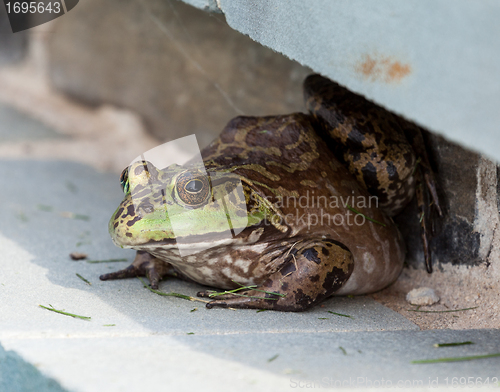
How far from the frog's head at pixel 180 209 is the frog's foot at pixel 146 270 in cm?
54

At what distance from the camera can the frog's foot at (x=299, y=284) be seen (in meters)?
2.48

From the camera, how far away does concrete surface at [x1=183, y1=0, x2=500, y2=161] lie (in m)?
1.43

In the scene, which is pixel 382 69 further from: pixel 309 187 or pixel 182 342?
pixel 182 342

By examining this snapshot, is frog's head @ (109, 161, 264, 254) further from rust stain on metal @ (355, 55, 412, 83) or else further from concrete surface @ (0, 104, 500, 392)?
rust stain on metal @ (355, 55, 412, 83)

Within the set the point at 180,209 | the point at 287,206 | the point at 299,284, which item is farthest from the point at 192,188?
the point at 299,284

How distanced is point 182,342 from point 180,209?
712 millimetres

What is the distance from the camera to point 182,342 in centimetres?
197

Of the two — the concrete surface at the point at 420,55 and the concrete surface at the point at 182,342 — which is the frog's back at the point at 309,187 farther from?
A: the concrete surface at the point at 420,55

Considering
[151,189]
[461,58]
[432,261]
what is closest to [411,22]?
[461,58]

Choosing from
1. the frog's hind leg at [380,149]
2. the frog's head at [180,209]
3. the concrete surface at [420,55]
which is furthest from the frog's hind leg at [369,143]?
the concrete surface at [420,55]

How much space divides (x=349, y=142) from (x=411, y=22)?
1543 millimetres

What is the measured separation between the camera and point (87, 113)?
25.3 feet

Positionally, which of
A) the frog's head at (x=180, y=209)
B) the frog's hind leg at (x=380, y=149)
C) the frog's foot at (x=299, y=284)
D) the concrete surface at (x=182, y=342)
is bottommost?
the concrete surface at (x=182, y=342)

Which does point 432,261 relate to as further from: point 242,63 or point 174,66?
point 174,66
